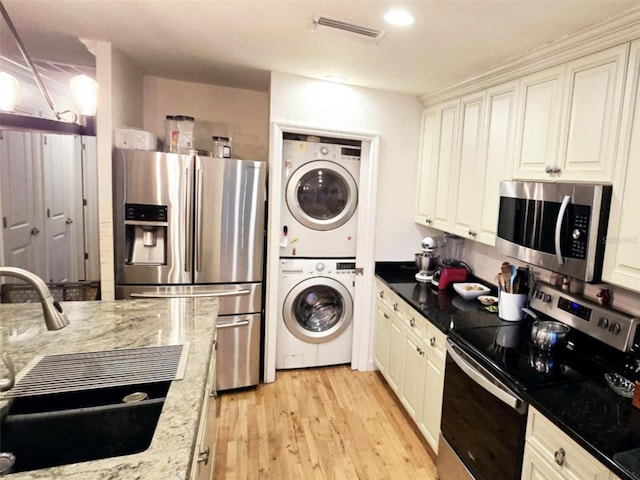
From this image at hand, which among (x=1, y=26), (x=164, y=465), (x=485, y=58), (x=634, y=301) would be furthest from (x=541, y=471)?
(x=1, y=26)

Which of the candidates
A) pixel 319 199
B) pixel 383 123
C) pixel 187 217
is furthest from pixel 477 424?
pixel 383 123

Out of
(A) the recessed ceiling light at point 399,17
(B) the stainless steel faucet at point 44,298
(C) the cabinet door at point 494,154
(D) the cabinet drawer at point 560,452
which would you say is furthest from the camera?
(C) the cabinet door at point 494,154

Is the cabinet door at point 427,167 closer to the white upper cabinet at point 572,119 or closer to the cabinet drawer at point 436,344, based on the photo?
the white upper cabinet at point 572,119

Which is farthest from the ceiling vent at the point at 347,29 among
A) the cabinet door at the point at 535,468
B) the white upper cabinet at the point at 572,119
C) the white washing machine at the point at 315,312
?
the cabinet door at the point at 535,468

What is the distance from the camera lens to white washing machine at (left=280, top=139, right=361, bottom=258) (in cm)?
305

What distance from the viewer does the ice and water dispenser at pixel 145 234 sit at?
100 inches

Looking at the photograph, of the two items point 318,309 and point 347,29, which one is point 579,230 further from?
point 318,309

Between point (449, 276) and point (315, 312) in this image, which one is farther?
A: point (315, 312)

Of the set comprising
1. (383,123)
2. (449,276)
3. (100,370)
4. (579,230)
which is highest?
(383,123)

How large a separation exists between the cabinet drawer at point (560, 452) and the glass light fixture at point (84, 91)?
2.38 meters

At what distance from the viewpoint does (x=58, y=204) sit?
323 centimetres

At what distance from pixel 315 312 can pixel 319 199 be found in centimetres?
102

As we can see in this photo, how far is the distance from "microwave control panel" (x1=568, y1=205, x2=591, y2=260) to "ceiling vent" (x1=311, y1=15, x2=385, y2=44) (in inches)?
50.6

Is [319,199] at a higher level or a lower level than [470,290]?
higher
